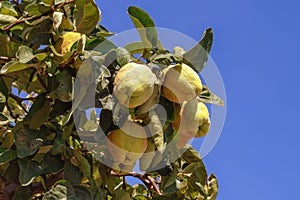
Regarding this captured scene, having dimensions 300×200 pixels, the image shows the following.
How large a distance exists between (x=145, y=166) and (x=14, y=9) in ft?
1.73

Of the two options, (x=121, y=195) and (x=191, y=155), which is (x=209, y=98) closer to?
(x=191, y=155)

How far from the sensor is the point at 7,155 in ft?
3.43

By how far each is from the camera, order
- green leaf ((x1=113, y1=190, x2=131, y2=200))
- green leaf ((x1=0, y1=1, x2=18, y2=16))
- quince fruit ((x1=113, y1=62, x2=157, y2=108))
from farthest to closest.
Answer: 1. green leaf ((x1=0, y1=1, x2=18, y2=16))
2. green leaf ((x1=113, y1=190, x2=131, y2=200))
3. quince fruit ((x1=113, y1=62, x2=157, y2=108))

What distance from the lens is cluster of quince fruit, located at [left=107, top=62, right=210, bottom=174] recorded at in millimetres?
908

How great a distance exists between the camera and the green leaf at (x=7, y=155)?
40.5 inches

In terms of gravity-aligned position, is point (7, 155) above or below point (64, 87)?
below

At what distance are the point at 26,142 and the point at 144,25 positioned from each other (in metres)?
0.32

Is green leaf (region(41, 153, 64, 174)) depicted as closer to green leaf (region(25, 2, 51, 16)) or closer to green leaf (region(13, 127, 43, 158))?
green leaf (region(13, 127, 43, 158))

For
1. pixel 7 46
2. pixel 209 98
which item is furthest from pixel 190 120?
pixel 7 46

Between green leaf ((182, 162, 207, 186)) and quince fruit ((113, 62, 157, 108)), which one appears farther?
green leaf ((182, 162, 207, 186))

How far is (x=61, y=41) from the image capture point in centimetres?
108

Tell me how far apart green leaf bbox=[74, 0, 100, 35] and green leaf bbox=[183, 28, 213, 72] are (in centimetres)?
24

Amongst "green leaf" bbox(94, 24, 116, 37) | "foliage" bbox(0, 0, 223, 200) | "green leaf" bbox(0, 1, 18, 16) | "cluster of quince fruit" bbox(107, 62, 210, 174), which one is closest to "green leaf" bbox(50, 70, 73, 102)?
"foliage" bbox(0, 0, 223, 200)

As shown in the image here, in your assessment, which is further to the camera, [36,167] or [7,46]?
[7,46]
